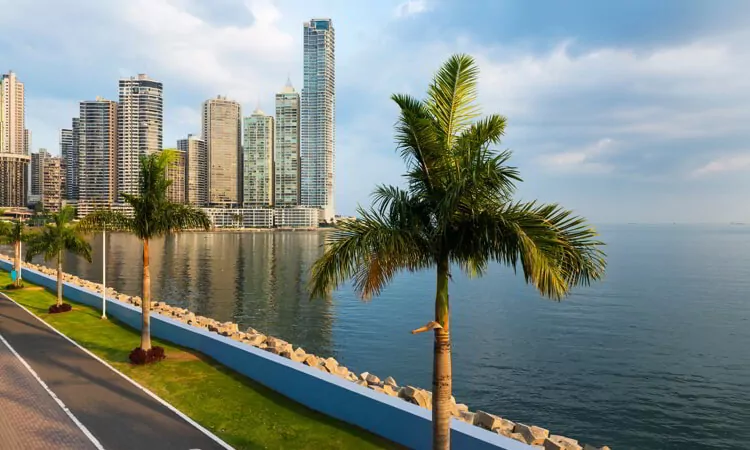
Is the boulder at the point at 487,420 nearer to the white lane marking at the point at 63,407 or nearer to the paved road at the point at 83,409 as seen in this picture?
the paved road at the point at 83,409

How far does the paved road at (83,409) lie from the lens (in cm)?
1095

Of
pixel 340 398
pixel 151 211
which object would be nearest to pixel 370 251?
pixel 340 398

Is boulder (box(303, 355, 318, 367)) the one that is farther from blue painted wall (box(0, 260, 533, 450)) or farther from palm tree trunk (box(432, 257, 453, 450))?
palm tree trunk (box(432, 257, 453, 450))

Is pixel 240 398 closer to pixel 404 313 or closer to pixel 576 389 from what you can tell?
pixel 576 389

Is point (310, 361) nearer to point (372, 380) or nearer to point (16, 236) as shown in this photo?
point (372, 380)

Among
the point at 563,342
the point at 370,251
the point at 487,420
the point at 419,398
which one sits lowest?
the point at 563,342

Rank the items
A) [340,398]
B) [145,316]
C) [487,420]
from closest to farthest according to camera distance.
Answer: [340,398], [487,420], [145,316]

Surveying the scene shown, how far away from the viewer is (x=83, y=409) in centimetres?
1286

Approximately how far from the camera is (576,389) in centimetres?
2477

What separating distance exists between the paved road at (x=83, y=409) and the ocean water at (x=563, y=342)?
14668 millimetres

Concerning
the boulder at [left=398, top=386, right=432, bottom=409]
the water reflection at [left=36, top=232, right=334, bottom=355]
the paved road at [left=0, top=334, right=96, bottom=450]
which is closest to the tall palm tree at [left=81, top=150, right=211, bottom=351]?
the water reflection at [left=36, top=232, right=334, bottom=355]

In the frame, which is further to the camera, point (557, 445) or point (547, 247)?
point (557, 445)

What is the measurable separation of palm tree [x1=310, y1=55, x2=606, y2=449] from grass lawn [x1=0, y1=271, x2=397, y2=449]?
432 centimetres

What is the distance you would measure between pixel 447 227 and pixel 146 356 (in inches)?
563
